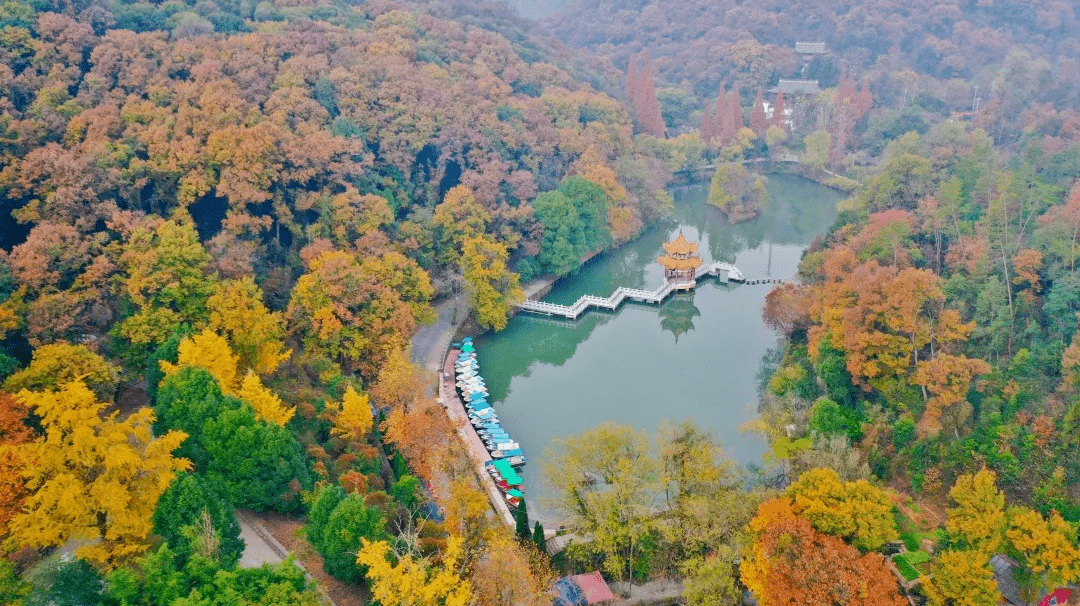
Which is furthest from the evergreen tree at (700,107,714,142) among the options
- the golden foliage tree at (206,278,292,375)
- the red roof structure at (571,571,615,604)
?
the red roof structure at (571,571,615,604)

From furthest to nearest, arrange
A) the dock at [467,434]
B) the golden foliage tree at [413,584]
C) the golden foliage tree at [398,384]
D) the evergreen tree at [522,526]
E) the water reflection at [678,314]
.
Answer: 1. the water reflection at [678,314]
2. the golden foliage tree at [398,384]
3. the dock at [467,434]
4. the evergreen tree at [522,526]
5. the golden foliage tree at [413,584]

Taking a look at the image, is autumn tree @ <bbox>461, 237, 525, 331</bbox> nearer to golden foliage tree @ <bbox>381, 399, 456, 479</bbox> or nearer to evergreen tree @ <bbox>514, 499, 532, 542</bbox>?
golden foliage tree @ <bbox>381, 399, 456, 479</bbox>


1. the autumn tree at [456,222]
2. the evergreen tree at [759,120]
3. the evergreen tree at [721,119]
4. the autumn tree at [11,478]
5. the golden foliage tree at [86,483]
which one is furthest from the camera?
the evergreen tree at [759,120]

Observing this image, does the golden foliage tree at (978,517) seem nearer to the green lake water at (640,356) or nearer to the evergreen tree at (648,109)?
the green lake water at (640,356)

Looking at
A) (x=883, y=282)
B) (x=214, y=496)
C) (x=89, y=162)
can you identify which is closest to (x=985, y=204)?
(x=883, y=282)

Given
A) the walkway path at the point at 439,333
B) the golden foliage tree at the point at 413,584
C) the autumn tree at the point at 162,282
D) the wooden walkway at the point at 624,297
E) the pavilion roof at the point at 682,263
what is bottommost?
the wooden walkway at the point at 624,297

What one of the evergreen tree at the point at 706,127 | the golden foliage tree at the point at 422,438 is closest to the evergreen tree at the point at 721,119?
the evergreen tree at the point at 706,127

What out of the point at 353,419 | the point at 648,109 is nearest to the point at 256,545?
the point at 353,419
